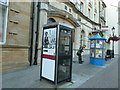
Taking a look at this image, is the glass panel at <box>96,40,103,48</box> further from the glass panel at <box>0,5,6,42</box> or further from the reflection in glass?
the glass panel at <box>0,5,6,42</box>

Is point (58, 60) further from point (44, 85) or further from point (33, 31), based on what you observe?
point (33, 31)

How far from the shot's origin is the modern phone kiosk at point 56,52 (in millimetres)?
4094

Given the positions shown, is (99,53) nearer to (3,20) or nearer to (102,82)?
(102,82)

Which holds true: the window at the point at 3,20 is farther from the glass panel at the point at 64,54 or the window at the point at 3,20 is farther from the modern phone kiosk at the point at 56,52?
the glass panel at the point at 64,54

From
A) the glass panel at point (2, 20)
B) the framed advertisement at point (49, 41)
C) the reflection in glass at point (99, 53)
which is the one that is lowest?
the reflection in glass at point (99, 53)

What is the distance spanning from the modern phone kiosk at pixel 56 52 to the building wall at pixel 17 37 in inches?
100.0

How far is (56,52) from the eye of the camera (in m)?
4.07

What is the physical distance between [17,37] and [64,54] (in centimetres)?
371

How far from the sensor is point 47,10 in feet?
28.6

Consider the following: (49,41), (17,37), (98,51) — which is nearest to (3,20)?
(17,37)

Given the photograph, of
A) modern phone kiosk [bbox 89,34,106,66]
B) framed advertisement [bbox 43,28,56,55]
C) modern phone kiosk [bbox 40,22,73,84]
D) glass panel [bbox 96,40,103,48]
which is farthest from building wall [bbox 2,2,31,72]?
glass panel [bbox 96,40,103,48]

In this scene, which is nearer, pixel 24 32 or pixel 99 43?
pixel 24 32

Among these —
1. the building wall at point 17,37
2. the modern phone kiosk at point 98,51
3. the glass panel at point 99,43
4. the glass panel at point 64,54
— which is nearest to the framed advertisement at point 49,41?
the glass panel at point 64,54

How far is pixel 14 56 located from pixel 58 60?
3.49 meters
